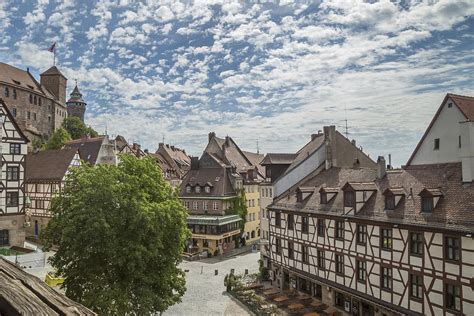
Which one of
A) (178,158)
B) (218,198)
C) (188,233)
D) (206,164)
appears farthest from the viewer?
(178,158)

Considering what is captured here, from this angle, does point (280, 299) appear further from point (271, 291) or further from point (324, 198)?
point (324, 198)

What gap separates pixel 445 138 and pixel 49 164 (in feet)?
146

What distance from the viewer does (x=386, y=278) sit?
73.7ft

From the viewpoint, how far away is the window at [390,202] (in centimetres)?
2286

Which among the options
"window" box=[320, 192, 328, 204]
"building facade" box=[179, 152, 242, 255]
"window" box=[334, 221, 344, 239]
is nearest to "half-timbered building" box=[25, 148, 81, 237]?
"building facade" box=[179, 152, 242, 255]

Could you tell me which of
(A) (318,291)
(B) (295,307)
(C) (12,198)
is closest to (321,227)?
(A) (318,291)

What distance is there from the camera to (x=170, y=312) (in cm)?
2695

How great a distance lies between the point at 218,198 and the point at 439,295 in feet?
112

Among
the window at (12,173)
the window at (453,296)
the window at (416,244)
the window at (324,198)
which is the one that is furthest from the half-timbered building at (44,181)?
the window at (453,296)

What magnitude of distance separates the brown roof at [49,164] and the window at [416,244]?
39.5 metres

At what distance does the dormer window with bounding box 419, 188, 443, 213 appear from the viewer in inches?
809

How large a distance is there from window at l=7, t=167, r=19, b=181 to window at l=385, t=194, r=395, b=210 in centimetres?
3523

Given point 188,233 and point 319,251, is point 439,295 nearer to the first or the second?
point 319,251

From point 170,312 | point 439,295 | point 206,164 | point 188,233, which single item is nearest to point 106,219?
point 188,233
